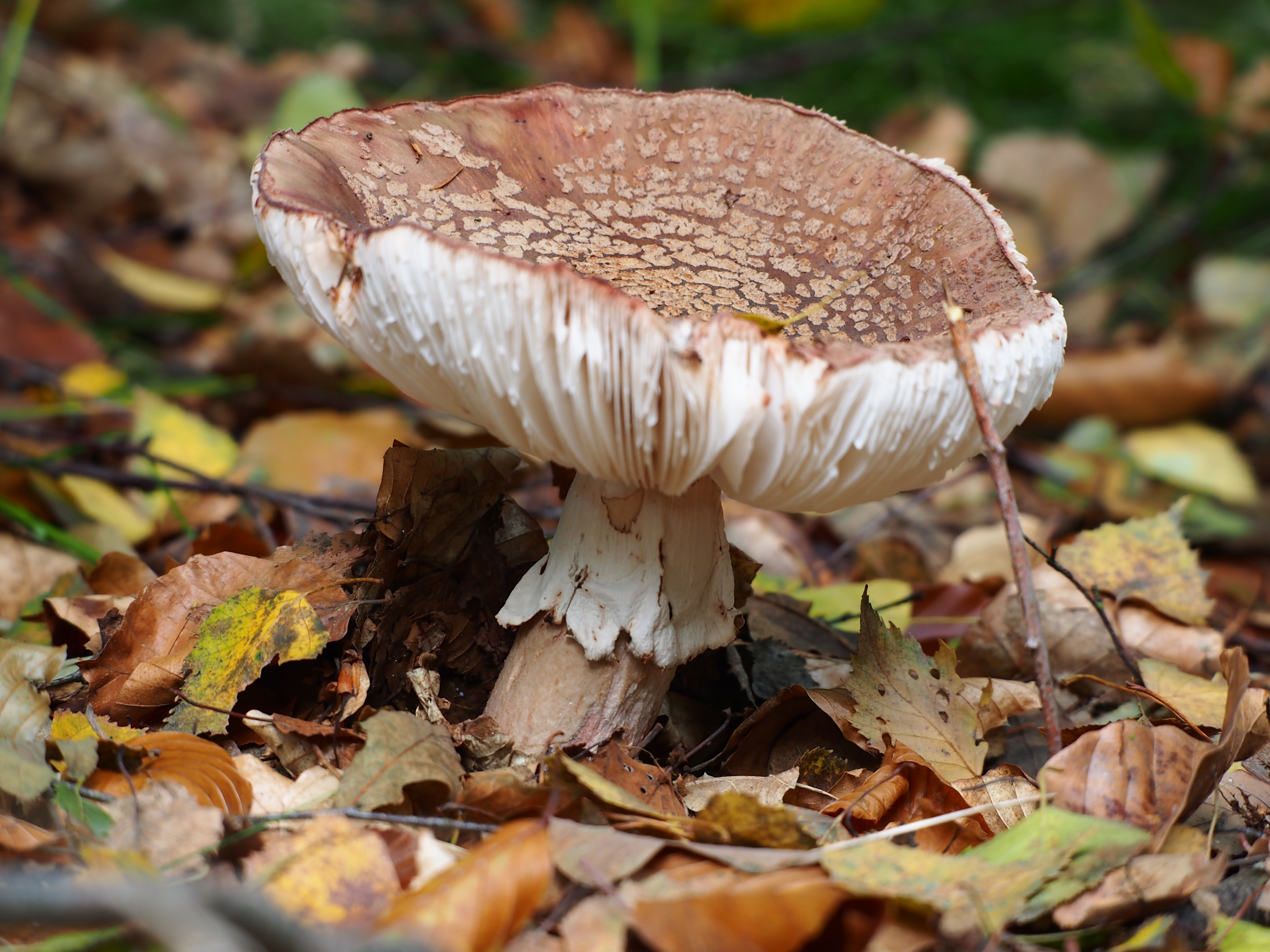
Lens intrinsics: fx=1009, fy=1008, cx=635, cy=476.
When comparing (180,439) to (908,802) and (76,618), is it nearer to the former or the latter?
(76,618)

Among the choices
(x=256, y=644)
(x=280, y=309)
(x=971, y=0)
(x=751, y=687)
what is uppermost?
(x=971, y=0)

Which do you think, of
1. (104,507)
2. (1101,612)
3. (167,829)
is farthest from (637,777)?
(104,507)

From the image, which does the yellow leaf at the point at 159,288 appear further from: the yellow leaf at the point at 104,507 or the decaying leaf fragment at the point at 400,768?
the decaying leaf fragment at the point at 400,768

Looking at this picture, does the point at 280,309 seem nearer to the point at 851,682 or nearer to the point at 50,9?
the point at 50,9

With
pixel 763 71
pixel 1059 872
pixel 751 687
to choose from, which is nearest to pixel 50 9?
pixel 763 71

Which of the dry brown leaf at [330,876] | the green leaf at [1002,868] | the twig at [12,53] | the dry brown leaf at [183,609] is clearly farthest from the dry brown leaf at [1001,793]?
the twig at [12,53]

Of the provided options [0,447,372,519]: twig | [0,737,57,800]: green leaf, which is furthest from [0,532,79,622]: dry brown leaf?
[0,737,57,800]: green leaf
